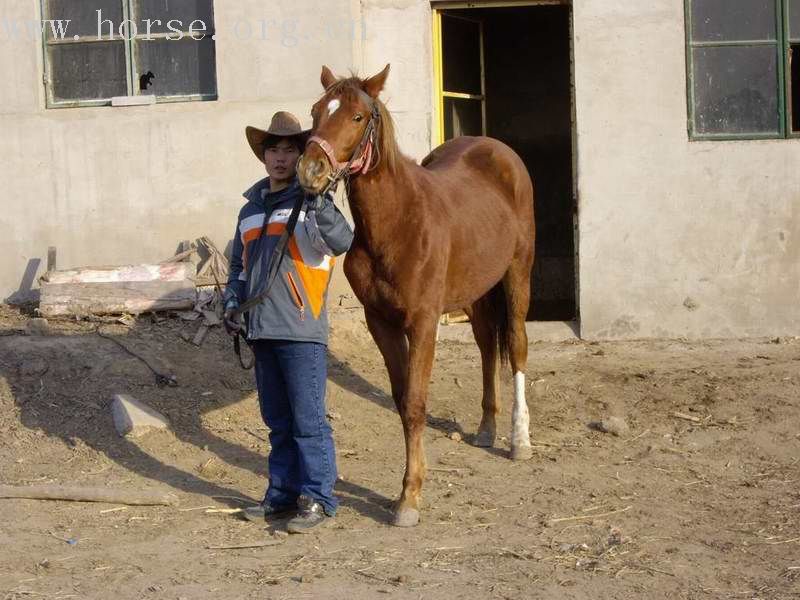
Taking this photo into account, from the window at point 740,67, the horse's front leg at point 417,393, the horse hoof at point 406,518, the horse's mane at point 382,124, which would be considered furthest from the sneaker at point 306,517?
the window at point 740,67

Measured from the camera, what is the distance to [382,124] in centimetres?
473

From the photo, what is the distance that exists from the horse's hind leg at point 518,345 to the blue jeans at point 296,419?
4.59 feet

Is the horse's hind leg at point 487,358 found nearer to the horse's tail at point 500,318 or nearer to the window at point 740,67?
the horse's tail at point 500,318

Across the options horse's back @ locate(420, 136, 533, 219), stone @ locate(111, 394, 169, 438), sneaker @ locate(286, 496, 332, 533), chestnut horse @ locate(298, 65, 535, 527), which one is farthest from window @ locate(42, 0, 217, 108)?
sneaker @ locate(286, 496, 332, 533)

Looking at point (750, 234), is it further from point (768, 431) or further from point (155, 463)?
point (155, 463)

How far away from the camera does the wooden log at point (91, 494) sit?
5168 millimetres

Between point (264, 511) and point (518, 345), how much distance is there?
2.02 metres

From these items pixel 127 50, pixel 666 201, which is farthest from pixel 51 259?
pixel 666 201

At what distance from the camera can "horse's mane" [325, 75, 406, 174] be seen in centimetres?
461

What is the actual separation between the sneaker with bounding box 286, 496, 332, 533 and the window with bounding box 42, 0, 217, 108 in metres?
4.32

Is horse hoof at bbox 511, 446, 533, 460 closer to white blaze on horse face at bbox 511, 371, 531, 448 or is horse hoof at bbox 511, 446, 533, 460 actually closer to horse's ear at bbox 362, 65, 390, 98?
white blaze on horse face at bbox 511, 371, 531, 448

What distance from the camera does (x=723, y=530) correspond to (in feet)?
15.0

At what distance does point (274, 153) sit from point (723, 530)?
99.8 inches

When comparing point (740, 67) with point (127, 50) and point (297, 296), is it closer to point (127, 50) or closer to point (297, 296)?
point (127, 50)
